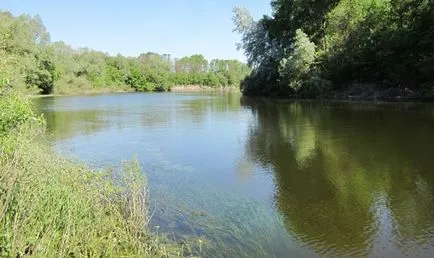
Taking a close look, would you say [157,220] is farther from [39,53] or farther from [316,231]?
[39,53]

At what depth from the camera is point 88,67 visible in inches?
4269

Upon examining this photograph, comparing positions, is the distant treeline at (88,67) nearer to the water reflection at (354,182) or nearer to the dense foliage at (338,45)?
the dense foliage at (338,45)

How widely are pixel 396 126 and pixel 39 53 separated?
234 feet

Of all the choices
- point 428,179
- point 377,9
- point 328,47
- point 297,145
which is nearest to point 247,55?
point 328,47

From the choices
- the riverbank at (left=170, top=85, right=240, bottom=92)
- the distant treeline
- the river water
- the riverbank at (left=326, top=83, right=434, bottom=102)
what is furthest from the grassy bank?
the riverbank at (left=170, top=85, right=240, bottom=92)

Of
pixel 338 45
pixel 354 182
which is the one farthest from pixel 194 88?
pixel 354 182

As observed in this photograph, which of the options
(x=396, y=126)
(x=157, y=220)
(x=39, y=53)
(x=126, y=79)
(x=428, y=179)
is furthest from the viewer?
(x=126, y=79)

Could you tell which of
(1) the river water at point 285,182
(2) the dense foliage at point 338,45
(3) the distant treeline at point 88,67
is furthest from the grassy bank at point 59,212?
(2) the dense foliage at point 338,45

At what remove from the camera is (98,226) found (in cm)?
757

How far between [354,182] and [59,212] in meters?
9.49

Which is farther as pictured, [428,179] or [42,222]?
[428,179]

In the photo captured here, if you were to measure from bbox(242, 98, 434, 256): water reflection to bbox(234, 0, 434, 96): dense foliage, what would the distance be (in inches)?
805

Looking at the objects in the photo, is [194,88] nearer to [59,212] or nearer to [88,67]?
[88,67]

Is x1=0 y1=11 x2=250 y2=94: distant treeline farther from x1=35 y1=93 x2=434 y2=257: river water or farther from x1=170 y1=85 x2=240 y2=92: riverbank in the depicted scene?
x1=35 y1=93 x2=434 y2=257: river water
